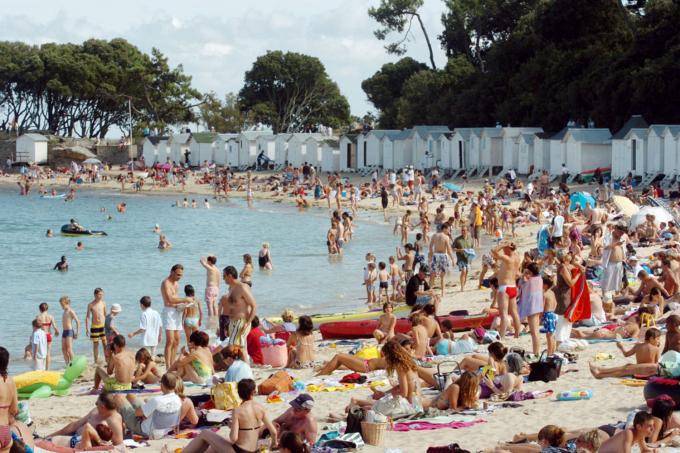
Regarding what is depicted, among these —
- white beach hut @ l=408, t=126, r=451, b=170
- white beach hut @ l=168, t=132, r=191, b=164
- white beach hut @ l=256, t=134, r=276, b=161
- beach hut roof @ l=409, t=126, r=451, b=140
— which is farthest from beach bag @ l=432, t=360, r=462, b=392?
white beach hut @ l=168, t=132, r=191, b=164

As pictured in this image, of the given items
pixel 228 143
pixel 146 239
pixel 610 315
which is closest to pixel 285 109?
pixel 228 143

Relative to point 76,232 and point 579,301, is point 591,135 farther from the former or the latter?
point 579,301

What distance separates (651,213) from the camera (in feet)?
86.1

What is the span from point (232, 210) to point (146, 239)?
1085 cm

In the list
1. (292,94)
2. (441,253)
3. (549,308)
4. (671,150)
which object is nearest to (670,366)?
(549,308)

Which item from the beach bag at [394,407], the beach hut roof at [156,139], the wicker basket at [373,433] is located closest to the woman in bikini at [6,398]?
the wicker basket at [373,433]

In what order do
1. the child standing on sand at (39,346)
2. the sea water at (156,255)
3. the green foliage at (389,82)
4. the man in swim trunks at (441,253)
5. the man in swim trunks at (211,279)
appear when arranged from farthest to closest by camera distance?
the green foliage at (389,82) → the sea water at (156,255) → the man in swim trunks at (441,253) → the man in swim trunks at (211,279) → the child standing on sand at (39,346)

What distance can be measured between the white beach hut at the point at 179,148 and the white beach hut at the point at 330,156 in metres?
16.1

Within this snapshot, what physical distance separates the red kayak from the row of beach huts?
27183mm

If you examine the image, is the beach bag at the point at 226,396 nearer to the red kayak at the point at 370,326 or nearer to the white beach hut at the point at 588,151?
the red kayak at the point at 370,326

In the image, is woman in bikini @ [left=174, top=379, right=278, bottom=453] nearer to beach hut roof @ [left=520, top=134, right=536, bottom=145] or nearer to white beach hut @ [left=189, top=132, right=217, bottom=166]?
beach hut roof @ [left=520, top=134, right=536, bottom=145]

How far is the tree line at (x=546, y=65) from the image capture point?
4938 centimetres

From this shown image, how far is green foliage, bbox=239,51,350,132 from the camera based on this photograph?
315 feet

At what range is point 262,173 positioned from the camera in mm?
68188
